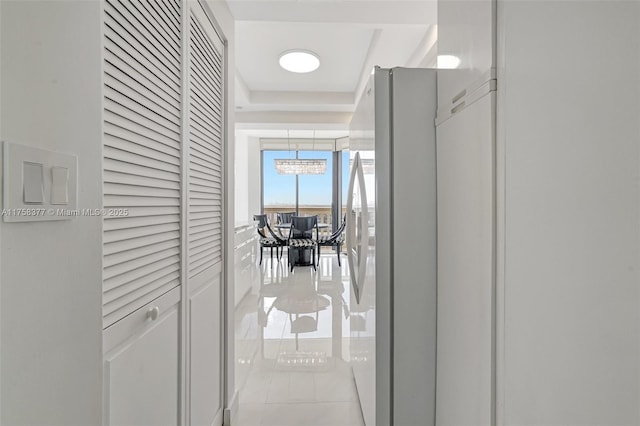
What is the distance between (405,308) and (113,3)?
1.40 m

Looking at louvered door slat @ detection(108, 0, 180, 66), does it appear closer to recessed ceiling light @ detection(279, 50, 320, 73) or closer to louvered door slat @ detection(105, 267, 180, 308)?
louvered door slat @ detection(105, 267, 180, 308)

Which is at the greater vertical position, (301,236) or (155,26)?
(155,26)

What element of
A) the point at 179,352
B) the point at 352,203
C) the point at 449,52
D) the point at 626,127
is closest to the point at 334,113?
the point at 352,203

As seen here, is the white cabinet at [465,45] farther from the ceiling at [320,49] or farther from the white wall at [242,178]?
the white wall at [242,178]

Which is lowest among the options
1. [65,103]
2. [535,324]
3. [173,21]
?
[535,324]

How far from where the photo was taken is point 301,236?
21.0ft

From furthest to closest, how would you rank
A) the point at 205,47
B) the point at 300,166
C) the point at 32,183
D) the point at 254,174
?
the point at 254,174 < the point at 300,166 < the point at 205,47 < the point at 32,183

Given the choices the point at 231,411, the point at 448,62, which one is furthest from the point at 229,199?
the point at 448,62

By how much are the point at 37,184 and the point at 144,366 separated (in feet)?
2.23

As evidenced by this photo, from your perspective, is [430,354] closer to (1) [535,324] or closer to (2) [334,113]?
(1) [535,324]

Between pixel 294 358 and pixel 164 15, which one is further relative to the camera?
pixel 294 358

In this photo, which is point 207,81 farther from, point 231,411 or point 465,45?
point 231,411

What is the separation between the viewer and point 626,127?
0.57m

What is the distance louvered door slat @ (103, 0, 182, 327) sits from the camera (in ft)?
2.73
